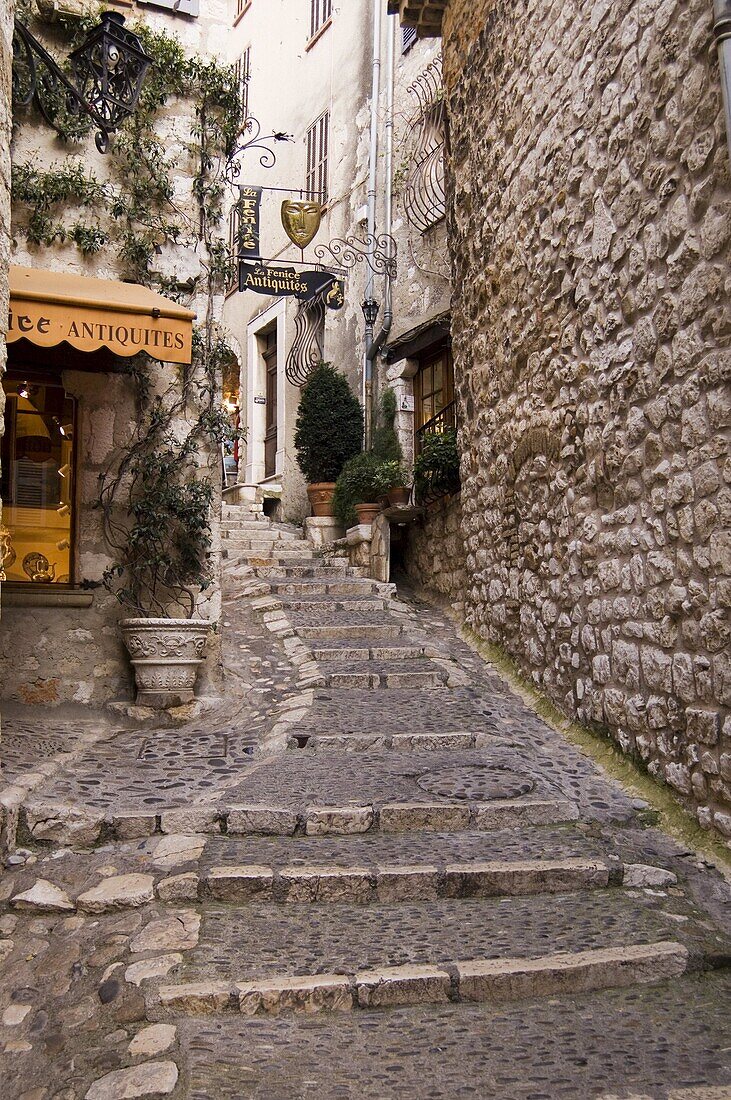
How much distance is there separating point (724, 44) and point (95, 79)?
3823 millimetres

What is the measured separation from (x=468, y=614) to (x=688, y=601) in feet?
11.6

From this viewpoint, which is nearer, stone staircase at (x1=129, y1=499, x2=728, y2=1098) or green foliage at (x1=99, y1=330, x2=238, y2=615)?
stone staircase at (x1=129, y1=499, x2=728, y2=1098)

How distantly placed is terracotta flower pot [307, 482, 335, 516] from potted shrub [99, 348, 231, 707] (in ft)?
15.6

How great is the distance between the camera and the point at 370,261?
433 inches

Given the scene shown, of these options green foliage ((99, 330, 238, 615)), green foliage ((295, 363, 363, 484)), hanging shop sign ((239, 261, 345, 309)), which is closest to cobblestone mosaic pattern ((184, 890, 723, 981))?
green foliage ((99, 330, 238, 615))

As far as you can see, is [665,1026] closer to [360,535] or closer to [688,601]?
[688,601]

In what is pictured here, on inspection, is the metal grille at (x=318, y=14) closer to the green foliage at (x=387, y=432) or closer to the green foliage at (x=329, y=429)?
the green foliage at (x=329, y=429)

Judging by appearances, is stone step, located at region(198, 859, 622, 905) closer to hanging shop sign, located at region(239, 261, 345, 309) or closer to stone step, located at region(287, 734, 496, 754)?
stone step, located at region(287, 734, 496, 754)

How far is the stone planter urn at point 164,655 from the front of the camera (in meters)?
5.50

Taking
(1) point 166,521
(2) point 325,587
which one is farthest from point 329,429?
(1) point 166,521

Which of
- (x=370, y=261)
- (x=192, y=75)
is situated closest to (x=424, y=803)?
(x=192, y=75)

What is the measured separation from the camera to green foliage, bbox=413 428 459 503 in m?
8.19

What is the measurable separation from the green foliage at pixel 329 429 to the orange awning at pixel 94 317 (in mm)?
5883

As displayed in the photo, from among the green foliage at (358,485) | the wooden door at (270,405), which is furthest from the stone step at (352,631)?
the wooden door at (270,405)
